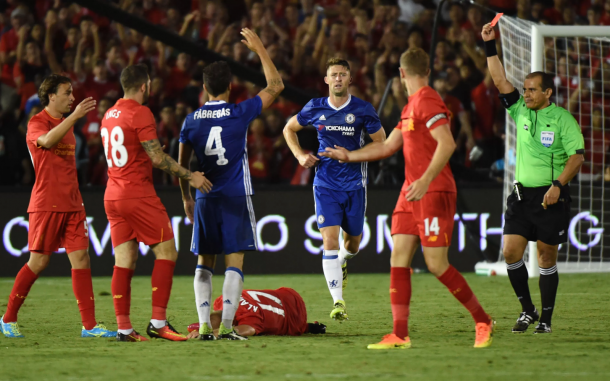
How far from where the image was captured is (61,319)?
769cm

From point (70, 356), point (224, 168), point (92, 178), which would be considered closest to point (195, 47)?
point (92, 178)

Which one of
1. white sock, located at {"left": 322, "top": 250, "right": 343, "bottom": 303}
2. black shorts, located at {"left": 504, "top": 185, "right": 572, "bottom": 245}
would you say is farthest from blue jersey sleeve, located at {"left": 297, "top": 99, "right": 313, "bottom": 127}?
black shorts, located at {"left": 504, "top": 185, "right": 572, "bottom": 245}

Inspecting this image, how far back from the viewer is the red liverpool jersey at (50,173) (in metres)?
6.57

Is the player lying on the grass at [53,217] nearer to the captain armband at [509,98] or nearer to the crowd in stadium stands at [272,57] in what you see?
the captain armband at [509,98]

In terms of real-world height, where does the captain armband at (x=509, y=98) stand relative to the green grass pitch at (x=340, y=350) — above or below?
above

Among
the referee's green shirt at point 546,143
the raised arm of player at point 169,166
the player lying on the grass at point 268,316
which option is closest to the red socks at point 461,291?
the player lying on the grass at point 268,316

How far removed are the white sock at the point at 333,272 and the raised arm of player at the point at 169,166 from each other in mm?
1959

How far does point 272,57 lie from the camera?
13.7 metres

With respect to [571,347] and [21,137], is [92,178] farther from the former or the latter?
[571,347]

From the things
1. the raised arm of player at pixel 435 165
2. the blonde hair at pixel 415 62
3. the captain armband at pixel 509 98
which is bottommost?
the raised arm of player at pixel 435 165

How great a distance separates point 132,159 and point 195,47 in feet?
23.5

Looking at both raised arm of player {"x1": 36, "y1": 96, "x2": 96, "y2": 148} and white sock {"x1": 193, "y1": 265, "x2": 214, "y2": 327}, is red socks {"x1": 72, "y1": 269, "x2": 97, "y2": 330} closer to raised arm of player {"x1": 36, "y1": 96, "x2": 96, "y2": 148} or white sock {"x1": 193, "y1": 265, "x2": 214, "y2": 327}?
white sock {"x1": 193, "y1": 265, "x2": 214, "y2": 327}

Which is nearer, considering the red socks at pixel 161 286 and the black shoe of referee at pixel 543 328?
the red socks at pixel 161 286

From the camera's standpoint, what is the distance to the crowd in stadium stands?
12633 mm
